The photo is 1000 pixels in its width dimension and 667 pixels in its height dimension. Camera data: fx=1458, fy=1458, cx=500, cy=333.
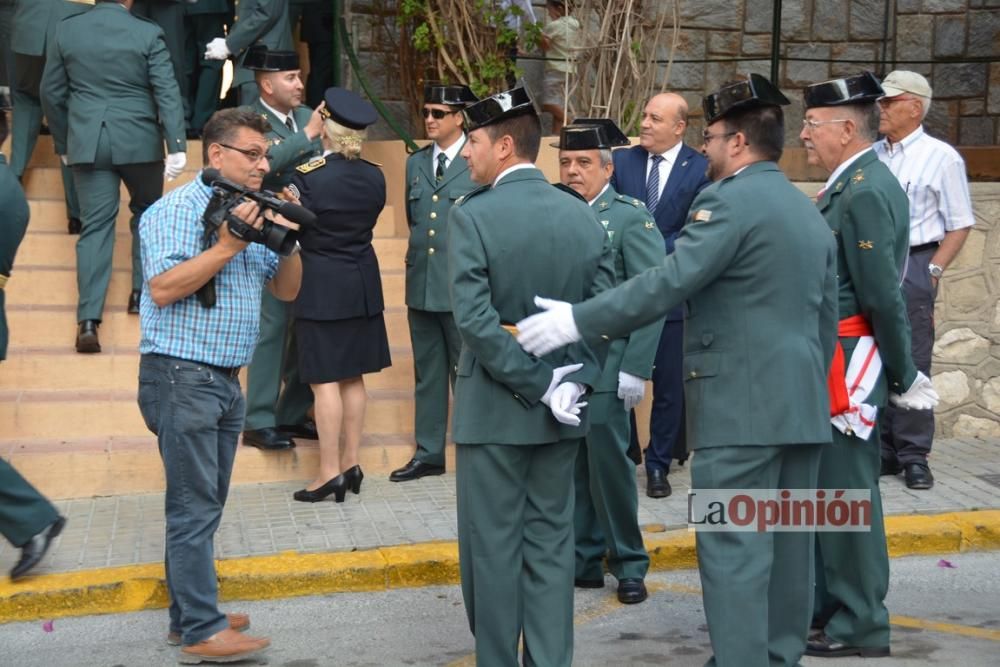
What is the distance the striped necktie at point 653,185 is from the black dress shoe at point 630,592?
7.44ft

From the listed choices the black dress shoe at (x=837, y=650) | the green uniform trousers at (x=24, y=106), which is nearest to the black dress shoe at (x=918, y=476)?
the black dress shoe at (x=837, y=650)

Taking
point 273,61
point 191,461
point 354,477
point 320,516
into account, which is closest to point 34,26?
point 273,61

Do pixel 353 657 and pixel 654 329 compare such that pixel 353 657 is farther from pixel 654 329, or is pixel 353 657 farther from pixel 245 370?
pixel 245 370

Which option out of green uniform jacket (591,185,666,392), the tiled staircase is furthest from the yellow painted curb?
the tiled staircase

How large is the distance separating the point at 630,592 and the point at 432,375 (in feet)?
7.03

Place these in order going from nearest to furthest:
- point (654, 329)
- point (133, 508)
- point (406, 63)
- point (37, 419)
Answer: point (654, 329)
point (133, 508)
point (37, 419)
point (406, 63)

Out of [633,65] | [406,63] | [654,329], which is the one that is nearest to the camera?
[654,329]

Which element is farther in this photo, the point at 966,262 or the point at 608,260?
the point at 966,262

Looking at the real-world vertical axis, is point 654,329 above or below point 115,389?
above

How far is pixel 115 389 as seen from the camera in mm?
8031

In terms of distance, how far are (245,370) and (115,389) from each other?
2.66 ft

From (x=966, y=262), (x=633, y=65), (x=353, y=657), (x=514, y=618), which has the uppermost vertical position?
(x=633, y=65)

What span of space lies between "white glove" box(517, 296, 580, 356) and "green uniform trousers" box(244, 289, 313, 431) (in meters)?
3.38

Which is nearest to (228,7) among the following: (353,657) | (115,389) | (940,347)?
(115,389)
